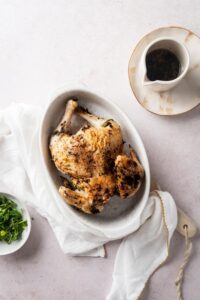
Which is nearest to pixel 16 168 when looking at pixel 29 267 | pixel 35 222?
pixel 35 222

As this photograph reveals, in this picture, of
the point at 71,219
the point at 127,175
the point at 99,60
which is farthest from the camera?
the point at 99,60

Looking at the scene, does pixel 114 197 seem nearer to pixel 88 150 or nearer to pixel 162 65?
pixel 88 150

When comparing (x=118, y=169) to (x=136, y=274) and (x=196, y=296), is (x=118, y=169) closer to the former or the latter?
(x=136, y=274)

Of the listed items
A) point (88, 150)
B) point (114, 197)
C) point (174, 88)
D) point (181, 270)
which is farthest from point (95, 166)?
point (181, 270)

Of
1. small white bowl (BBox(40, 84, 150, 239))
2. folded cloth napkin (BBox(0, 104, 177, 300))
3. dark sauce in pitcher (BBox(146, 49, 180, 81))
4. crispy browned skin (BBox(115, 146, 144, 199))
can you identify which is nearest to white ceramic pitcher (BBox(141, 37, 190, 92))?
dark sauce in pitcher (BBox(146, 49, 180, 81))

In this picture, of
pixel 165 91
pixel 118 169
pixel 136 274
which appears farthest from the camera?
pixel 136 274

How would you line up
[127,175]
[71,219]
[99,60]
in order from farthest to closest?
[99,60] < [71,219] < [127,175]

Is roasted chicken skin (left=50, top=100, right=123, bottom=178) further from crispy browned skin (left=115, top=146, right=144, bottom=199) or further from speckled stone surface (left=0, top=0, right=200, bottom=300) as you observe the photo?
speckled stone surface (left=0, top=0, right=200, bottom=300)
